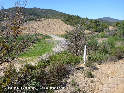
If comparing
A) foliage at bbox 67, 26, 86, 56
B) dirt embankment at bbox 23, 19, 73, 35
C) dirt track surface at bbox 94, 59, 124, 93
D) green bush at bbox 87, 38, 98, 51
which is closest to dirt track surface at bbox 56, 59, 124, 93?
dirt track surface at bbox 94, 59, 124, 93

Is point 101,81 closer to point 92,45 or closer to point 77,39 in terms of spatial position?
point 77,39

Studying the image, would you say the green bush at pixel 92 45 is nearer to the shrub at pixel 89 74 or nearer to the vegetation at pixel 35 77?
the shrub at pixel 89 74

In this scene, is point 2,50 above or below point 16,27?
→ below

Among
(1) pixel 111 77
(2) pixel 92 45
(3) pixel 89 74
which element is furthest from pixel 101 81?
(2) pixel 92 45

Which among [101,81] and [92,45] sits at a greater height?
[92,45]

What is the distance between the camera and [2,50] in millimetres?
7324

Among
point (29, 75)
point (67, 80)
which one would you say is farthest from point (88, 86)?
point (29, 75)

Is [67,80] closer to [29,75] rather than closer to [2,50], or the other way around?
[29,75]

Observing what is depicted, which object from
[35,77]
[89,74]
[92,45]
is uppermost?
[92,45]

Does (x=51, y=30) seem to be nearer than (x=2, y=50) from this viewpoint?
No

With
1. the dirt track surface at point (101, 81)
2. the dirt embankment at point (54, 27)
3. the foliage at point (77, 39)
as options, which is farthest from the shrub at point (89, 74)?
the dirt embankment at point (54, 27)

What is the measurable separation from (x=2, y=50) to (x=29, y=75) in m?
2.09

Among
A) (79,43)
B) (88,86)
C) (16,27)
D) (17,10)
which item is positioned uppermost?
(17,10)

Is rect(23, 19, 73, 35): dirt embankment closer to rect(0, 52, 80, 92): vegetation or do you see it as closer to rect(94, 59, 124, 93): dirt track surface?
rect(94, 59, 124, 93): dirt track surface
